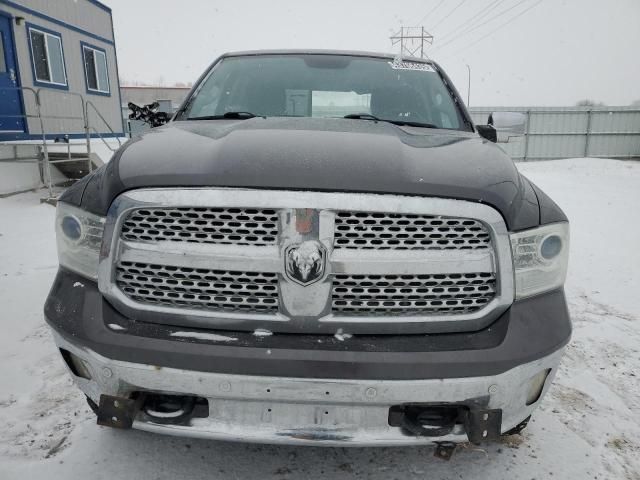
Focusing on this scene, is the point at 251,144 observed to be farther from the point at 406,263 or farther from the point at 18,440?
the point at 18,440

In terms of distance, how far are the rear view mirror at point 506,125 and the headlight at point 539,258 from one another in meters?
1.65

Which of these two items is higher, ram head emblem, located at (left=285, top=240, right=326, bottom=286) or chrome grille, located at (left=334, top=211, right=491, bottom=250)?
chrome grille, located at (left=334, top=211, right=491, bottom=250)

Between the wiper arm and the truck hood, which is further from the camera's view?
the wiper arm

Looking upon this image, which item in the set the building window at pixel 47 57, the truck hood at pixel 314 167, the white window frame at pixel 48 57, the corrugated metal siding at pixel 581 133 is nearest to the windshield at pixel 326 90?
the truck hood at pixel 314 167

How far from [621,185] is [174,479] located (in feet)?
42.0

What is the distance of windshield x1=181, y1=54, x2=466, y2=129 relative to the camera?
2.88 m

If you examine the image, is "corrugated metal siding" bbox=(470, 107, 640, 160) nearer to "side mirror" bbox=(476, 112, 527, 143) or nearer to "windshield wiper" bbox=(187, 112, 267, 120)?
"side mirror" bbox=(476, 112, 527, 143)

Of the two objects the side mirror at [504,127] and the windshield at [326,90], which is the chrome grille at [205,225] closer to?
the windshield at [326,90]

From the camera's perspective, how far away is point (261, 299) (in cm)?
159

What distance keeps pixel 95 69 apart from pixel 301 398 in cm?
1560

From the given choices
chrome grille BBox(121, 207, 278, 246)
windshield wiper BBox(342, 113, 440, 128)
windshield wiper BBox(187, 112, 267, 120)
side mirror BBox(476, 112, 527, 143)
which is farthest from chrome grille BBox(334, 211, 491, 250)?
side mirror BBox(476, 112, 527, 143)

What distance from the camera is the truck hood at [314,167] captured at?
155 centimetres

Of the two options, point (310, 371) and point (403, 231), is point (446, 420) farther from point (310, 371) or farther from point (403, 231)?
point (403, 231)

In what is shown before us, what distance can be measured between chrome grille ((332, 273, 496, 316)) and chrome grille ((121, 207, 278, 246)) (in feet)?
0.97
